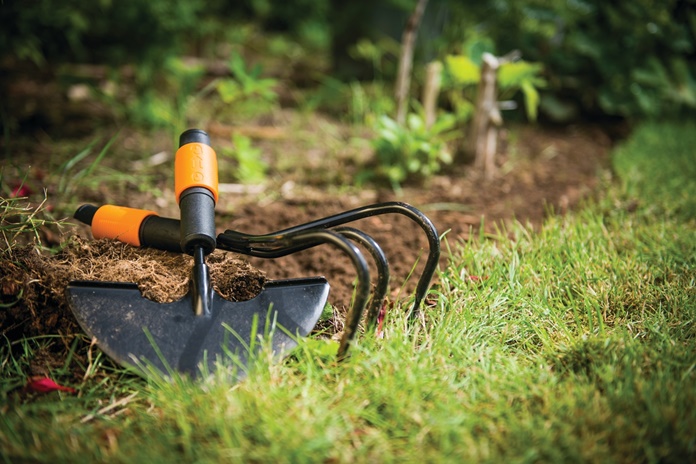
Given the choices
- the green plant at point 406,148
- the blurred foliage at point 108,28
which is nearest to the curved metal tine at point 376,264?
the green plant at point 406,148

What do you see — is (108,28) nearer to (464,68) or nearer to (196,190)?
(464,68)

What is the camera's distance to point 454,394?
130 centimetres

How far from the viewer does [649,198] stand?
2.59 metres

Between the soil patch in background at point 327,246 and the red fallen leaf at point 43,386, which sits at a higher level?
the soil patch in background at point 327,246

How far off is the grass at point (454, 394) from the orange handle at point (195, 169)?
1.70 ft

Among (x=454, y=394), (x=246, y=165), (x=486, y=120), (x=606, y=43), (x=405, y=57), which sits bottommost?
(x=454, y=394)

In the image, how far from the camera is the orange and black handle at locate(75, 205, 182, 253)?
1605 millimetres

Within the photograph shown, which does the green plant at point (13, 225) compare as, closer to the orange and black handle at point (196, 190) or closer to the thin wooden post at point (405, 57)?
the orange and black handle at point (196, 190)

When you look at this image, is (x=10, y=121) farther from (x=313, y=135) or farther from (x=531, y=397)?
(x=531, y=397)

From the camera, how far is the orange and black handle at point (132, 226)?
1605 mm

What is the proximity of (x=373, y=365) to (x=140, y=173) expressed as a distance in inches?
75.3

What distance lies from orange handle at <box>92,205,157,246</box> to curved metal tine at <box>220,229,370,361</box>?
36 centimetres

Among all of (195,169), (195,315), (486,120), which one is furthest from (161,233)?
(486,120)

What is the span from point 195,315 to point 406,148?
67.3 inches
